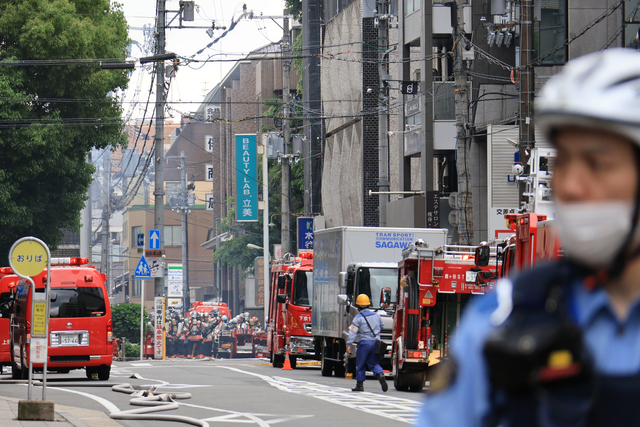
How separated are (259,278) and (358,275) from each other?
48.7 m

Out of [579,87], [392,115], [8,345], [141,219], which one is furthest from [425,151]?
[141,219]

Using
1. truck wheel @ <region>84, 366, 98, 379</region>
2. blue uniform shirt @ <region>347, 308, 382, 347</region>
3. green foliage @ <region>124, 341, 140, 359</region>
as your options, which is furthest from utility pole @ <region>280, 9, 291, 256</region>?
blue uniform shirt @ <region>347, 308, 382, 347</region>

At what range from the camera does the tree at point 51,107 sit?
101 feet

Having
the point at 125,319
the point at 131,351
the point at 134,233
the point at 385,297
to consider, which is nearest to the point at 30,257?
the point at 385,297

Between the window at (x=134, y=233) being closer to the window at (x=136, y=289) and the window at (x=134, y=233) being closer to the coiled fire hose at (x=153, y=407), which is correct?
the window at (x=136, y=289)

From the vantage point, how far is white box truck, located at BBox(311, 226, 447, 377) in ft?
74.8

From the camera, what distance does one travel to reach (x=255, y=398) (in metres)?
17.2

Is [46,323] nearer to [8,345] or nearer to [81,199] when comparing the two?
[8,345]

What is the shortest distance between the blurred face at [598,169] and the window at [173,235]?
362 ft

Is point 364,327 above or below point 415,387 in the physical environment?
above

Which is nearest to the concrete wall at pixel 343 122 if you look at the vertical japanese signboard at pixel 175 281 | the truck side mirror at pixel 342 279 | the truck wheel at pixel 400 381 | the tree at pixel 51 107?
the vertical japanese signboard at pixel 175 281

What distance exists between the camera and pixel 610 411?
1700 millimetres

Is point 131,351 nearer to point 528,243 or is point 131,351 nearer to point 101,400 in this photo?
point 101,400


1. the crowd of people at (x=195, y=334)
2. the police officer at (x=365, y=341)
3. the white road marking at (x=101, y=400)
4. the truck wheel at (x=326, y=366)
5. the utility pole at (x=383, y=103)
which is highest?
the utility pole at (x=383, y=103)
